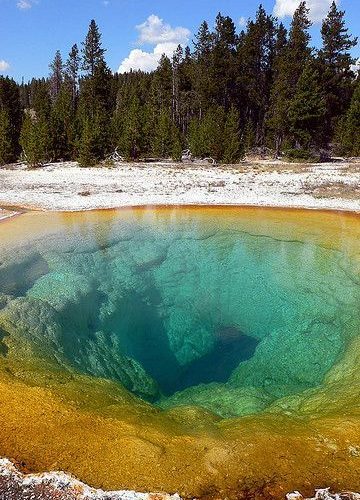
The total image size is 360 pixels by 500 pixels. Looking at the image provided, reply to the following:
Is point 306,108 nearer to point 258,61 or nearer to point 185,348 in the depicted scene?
point 258,61

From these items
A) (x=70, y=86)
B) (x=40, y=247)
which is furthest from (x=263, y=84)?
(x=40, y=247)

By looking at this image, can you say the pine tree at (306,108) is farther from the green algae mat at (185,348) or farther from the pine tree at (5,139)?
the pine tree at (5,139)

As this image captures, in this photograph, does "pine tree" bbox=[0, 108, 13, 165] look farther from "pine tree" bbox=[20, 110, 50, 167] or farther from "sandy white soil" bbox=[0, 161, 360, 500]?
"sandy white soil" bbox=[0, 161, 360, 500]

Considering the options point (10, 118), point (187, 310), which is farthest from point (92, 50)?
point (187, 310)

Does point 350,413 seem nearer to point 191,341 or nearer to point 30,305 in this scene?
point 191,341

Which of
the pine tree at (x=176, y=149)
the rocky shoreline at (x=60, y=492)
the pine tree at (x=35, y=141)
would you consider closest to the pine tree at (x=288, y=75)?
the pine tree at (x=176, y=149)
